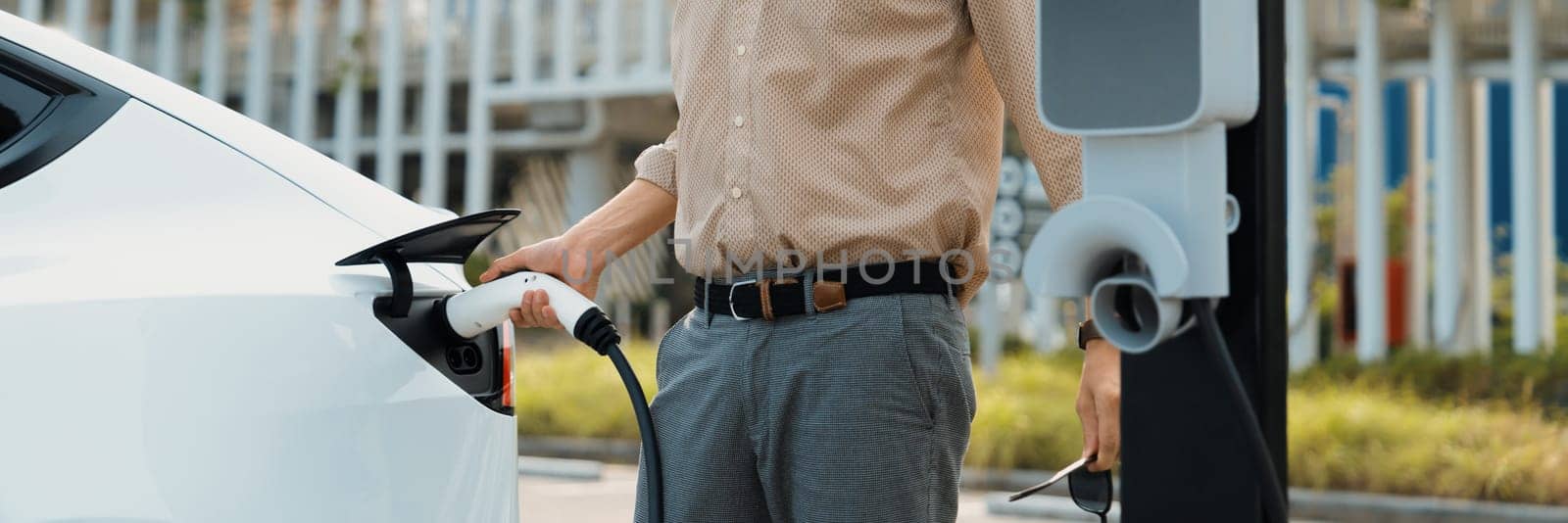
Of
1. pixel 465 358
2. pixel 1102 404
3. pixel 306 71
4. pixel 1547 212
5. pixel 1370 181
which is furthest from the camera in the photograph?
pixel 306 71

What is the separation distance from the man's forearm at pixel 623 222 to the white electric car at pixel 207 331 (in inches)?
6.2

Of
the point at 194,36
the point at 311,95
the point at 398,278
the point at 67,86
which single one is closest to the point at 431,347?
the point at 398,278

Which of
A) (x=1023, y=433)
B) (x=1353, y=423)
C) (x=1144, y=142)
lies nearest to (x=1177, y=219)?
(x=1144, y=142)

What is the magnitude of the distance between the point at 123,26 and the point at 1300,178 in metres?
12.5

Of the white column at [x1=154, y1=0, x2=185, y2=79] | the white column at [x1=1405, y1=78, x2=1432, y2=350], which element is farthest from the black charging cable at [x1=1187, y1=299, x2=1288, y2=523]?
the white column at [x1=154, y1=0, x2=185, y2=79]

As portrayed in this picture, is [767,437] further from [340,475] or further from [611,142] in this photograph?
[611,142]

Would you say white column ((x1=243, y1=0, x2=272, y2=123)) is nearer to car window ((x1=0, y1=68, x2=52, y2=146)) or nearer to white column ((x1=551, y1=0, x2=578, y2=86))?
white column ((x1=551, y1=0, x2=578, y2=86))

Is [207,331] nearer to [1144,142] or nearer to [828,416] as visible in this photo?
[828,416]

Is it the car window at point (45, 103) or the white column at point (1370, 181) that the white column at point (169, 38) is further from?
the car window at point (45, 103)

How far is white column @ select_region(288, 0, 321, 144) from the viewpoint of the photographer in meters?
16.8

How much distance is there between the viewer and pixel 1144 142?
1289 mm

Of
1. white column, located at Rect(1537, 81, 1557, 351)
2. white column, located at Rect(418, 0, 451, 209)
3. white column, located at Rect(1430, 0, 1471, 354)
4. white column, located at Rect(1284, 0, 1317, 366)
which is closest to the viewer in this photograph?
white column, located at Rect(1430, 0, 1471, 354)

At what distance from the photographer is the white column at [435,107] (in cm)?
1578

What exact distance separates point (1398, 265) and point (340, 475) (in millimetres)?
14675
